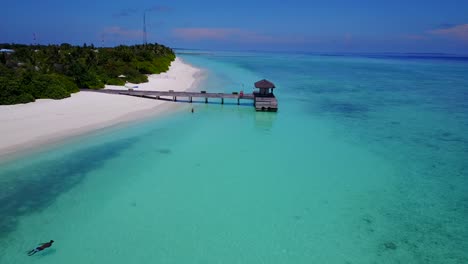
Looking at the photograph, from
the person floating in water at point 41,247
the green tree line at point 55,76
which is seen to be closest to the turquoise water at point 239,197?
the person floating in water at point 41,247

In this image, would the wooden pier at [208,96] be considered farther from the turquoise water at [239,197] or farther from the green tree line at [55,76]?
the turquoise water at [239,197]

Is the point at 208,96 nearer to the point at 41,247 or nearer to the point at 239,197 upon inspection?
the point at 239,197

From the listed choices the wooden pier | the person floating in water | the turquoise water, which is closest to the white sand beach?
the wooden pier

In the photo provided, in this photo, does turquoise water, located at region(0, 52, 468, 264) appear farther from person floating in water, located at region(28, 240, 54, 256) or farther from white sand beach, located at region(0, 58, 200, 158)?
white sand beach, located at region(0, 58, 200, 158)

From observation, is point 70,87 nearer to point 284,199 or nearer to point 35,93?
point 35,93

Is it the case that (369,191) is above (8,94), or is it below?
below

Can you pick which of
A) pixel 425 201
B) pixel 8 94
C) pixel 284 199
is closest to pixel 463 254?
pixel 425 201
